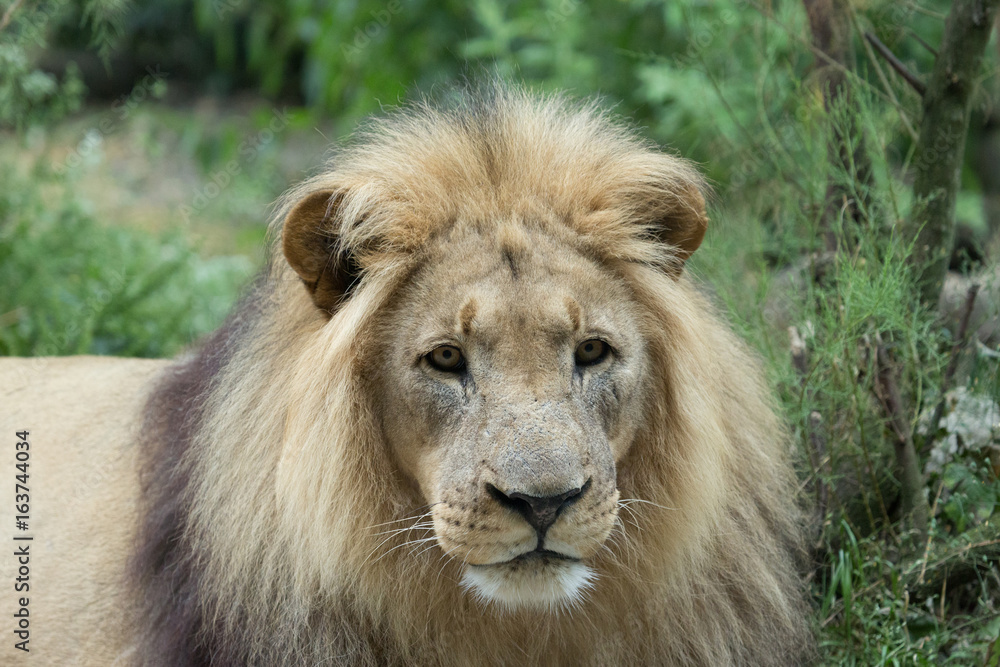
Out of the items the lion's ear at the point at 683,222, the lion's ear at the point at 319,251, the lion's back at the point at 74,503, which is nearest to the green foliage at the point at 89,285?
the lion's back at the point at 74,503

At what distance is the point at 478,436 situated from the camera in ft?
7.47

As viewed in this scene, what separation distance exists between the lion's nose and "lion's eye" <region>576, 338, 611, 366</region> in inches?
13.5

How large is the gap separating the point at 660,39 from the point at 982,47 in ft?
15.1

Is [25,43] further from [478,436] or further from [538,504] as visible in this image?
[538,504]

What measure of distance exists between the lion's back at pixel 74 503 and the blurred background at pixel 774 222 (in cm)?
67

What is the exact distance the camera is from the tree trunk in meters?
3.30

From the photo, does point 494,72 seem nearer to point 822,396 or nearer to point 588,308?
point 588,308

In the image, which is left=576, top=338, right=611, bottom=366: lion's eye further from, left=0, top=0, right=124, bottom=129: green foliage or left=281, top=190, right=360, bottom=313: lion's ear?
left=0, top=0, right=124, bottom=129: green foliage

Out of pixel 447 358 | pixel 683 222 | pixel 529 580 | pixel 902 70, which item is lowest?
pixel 529 580

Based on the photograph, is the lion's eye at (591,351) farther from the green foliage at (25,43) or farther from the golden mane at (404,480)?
the green foliage at (25,43)

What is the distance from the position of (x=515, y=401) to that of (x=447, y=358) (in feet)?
0.71

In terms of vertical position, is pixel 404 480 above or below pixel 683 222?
below

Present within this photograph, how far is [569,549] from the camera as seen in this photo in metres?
2.24

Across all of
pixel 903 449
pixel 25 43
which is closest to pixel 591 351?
pixel 903 449
